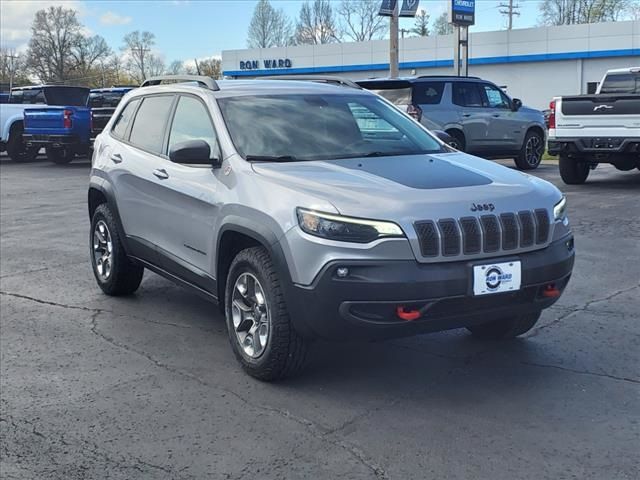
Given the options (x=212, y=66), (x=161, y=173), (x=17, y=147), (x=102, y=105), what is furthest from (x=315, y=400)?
(x=212, y=66)

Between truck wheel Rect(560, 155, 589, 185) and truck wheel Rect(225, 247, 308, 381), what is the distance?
9979 millimetres

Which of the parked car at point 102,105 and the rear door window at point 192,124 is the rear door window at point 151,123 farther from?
the parked car at point 102,105

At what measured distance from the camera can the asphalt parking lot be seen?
3.59 metres

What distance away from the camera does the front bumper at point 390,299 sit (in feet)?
13.0

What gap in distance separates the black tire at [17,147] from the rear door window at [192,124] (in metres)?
18.1

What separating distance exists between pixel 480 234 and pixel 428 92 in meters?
11.7

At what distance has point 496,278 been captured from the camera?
414 cm

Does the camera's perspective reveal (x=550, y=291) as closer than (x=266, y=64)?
Yes

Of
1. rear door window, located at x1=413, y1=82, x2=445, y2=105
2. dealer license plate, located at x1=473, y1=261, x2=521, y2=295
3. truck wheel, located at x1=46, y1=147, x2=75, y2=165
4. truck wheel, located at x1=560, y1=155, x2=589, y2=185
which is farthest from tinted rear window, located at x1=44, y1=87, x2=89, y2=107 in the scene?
dealer license plate, located at x1=473, y1=261, x2=521, y2=295

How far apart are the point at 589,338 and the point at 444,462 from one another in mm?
2163

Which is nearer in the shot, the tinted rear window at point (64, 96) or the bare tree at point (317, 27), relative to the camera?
the tinted rear window at point (64, 96)

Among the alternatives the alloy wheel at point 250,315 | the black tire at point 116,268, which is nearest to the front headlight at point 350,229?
the alloy wheel at point 250,315

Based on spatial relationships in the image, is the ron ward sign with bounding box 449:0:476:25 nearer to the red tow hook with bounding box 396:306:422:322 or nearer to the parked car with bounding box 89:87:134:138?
the parked car with bounding box 89:87:134:138

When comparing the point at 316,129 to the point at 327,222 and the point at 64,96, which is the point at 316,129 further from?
the point at 64,96
